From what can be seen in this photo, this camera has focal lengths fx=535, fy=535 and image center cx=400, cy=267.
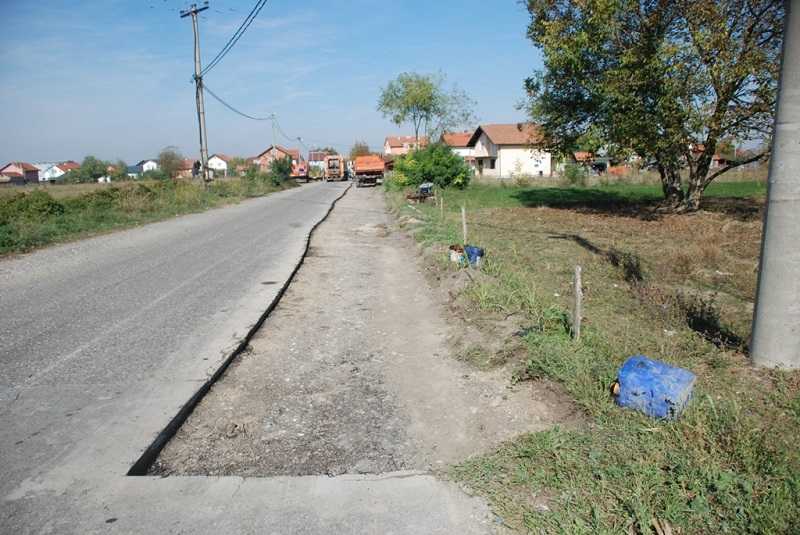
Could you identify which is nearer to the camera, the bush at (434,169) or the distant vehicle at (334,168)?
the bush at (434,169)

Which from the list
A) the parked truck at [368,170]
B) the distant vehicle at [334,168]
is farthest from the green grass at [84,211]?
the distant vehicle at [334,168]

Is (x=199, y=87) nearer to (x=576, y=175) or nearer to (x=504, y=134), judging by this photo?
(x=576, y=175)

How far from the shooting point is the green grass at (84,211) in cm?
1285

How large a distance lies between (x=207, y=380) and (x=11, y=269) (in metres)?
7.46

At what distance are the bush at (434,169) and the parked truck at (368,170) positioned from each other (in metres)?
11.6

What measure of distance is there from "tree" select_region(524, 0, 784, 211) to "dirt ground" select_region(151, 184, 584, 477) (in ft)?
35.3

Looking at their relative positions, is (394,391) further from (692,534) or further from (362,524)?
(692,534)

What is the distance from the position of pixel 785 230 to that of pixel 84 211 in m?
19.4

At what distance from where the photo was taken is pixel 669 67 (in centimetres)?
1412

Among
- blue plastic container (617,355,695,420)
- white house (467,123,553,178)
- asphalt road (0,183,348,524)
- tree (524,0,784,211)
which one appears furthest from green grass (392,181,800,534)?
white house (467,123,553,178)

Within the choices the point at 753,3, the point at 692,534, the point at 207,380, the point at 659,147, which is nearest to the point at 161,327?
the point at 207,380

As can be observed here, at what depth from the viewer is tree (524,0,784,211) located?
13836mm

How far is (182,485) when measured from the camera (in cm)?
317

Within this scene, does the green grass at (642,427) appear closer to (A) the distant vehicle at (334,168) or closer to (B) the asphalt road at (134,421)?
(B) the asphalt road at (134,421)
